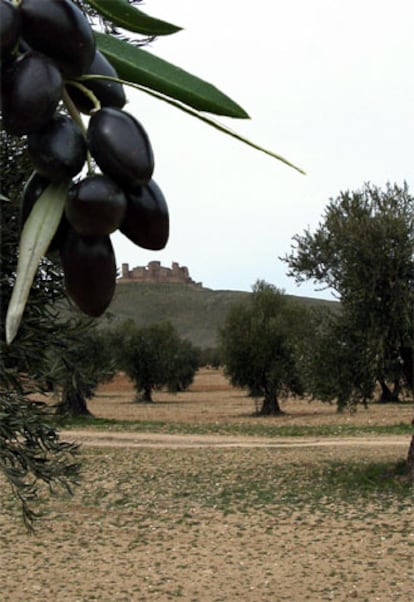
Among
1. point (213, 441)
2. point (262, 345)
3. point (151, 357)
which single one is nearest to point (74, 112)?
point (213, 441)

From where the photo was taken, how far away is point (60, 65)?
0.32 m

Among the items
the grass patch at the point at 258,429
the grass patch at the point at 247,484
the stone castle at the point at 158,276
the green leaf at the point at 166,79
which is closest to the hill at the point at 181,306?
the stone castle at the point at 158,276

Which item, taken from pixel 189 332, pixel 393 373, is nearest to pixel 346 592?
pixel 393 373

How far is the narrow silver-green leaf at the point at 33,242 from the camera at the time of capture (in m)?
0.28

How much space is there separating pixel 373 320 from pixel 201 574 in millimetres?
6242

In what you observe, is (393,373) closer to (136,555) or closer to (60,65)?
(136,555)

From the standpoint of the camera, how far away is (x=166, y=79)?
1.12 ft

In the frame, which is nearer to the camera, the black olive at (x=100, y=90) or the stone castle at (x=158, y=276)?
the black olive at (x=100, y=90)

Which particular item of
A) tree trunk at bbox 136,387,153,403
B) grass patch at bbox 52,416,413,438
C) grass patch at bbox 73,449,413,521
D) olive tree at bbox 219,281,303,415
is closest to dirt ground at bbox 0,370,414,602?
grass patch at bbox 73,449,413,521

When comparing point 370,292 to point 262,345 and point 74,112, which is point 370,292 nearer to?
point 74,112

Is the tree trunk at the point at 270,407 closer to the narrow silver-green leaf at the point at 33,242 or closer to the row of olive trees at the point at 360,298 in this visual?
the row of olive trees at the point at 360,298

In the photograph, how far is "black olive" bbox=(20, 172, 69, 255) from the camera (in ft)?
1.07

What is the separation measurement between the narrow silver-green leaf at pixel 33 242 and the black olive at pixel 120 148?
0.07 feet

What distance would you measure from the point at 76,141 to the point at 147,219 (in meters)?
0.05
